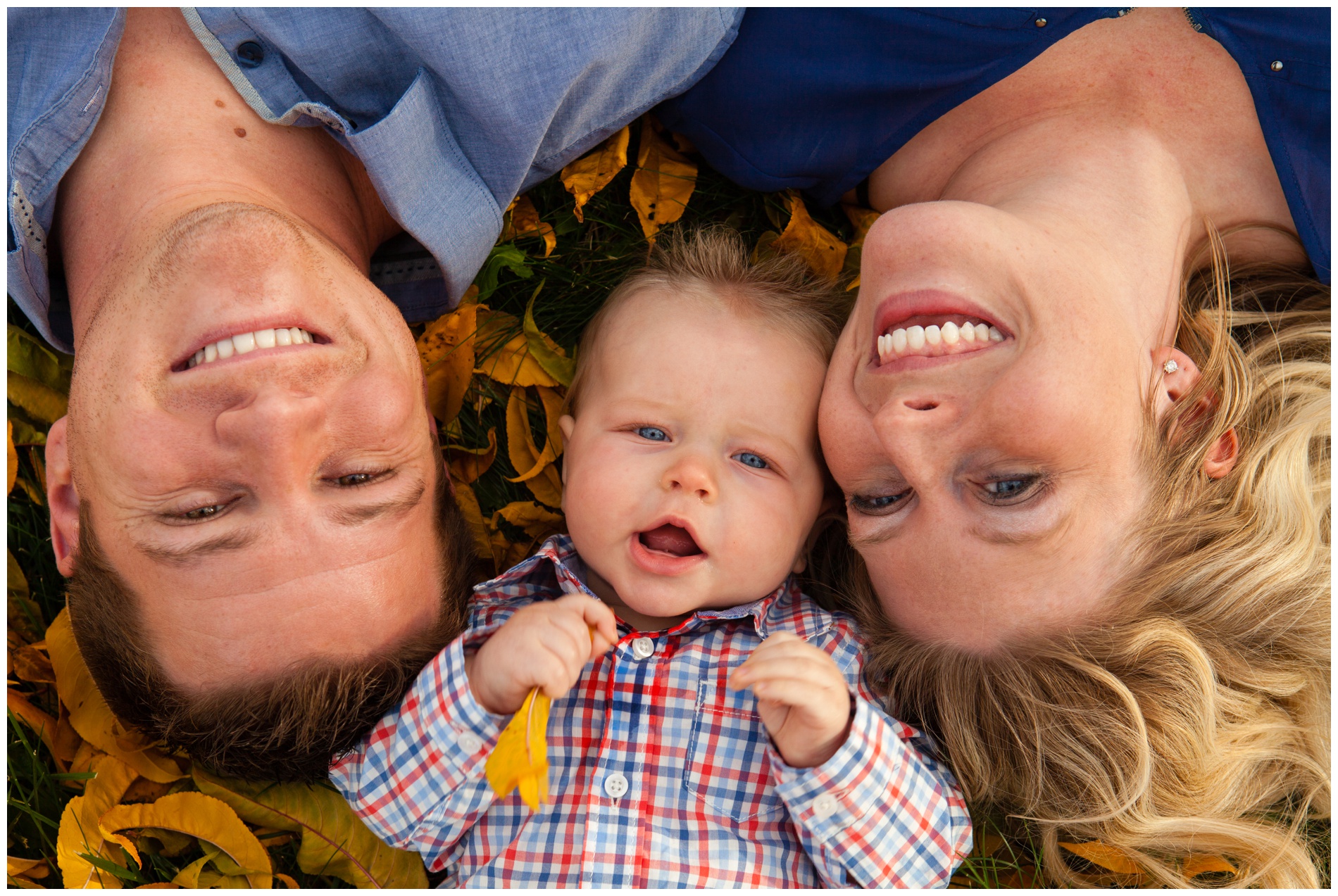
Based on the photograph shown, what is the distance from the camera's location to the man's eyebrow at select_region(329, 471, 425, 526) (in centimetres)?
246

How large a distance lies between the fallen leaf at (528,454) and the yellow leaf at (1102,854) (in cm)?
195

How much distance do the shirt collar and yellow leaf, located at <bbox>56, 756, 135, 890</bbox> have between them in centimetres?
124

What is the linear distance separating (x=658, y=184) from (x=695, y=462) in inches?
49.3

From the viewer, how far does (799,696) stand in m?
2.45

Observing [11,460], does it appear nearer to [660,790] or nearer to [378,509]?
[378,509]

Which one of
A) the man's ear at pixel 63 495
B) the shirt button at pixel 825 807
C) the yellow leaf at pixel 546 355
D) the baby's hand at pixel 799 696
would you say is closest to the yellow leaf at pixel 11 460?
the man's ear at pixel 63 495

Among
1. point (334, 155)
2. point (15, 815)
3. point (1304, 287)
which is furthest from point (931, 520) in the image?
point (15, 815)

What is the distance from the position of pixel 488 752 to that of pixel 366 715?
1.21ft

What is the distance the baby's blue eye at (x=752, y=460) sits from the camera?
2898mm

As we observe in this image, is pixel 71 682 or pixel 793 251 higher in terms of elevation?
pixel 793 251

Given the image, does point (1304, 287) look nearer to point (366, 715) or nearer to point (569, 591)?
point (569, 591)

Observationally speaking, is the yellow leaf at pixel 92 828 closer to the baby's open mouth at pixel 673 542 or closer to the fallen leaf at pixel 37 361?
the fallen leaf at pixel 37 361

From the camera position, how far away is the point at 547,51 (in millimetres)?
2682

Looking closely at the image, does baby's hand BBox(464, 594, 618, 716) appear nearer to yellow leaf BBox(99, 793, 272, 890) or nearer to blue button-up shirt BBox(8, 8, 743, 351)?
yellow leaf BBox(99, 793, 272, 890)
